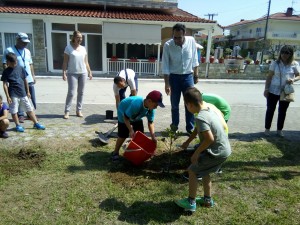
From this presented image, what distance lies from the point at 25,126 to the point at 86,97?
3.83 m

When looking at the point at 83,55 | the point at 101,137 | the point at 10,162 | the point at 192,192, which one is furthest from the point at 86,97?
the point at 192,192

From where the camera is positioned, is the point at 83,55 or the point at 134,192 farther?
the point at 83,55

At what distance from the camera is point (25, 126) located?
5.52m

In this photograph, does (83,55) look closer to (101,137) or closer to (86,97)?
(101,137)

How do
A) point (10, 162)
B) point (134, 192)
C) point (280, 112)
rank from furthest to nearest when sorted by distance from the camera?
point (280, 112)
point (10, 162)
point (134, 192)

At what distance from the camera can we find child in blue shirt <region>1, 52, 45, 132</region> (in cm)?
493

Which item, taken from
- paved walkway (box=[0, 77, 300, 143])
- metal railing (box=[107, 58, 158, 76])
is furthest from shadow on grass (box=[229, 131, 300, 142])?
metal railing (box=[107, 58, 158, 76])

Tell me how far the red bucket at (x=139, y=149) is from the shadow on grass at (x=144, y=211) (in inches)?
28.2

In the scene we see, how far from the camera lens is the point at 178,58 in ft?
15.7

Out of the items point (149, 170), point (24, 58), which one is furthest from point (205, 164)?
point (24, 58)

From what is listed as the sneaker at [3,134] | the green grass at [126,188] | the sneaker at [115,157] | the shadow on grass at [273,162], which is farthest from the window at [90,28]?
the sneaker at [115,157]

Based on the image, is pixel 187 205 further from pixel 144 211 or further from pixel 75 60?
pixel 75 60

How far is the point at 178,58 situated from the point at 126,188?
97.4 inches

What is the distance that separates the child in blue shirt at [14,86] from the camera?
16.2 feet
